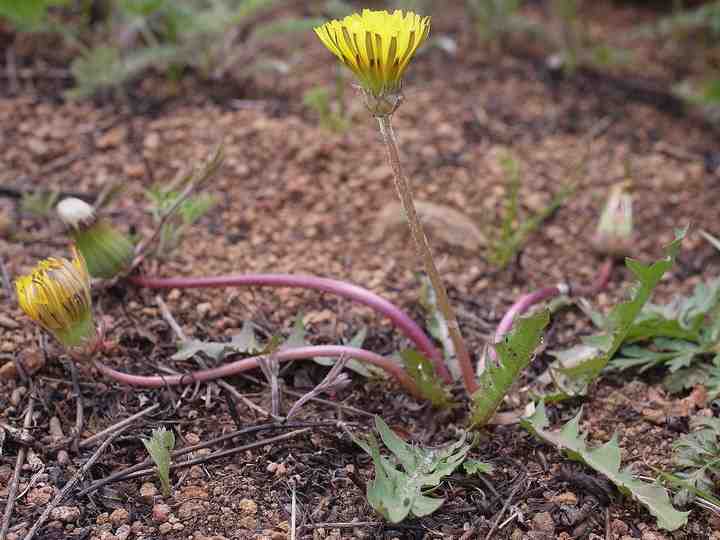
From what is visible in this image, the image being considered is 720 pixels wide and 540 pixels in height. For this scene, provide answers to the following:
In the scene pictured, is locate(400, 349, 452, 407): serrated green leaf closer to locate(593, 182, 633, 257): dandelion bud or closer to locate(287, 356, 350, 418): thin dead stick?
locate(287, 356, 350, 418): thin dead stick

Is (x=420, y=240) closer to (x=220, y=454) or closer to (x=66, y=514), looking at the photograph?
(x=220, y=454)

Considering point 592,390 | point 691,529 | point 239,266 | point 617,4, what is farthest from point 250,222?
point 617,4

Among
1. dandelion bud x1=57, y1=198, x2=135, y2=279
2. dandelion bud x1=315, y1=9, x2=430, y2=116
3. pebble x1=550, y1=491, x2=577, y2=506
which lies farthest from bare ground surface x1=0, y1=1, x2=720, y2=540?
dandelion bud x1=315, y1=9, x2=430, y2=116

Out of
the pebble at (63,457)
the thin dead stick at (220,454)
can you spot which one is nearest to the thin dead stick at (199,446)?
the thin dead stick at (220,454)

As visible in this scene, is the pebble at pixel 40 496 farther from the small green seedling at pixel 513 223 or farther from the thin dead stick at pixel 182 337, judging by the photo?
the small green seedling at pixel 513 223

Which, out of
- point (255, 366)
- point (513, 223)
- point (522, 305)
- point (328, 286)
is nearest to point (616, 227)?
point (513, 223)

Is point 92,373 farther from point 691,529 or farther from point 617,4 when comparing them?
point 617,4
